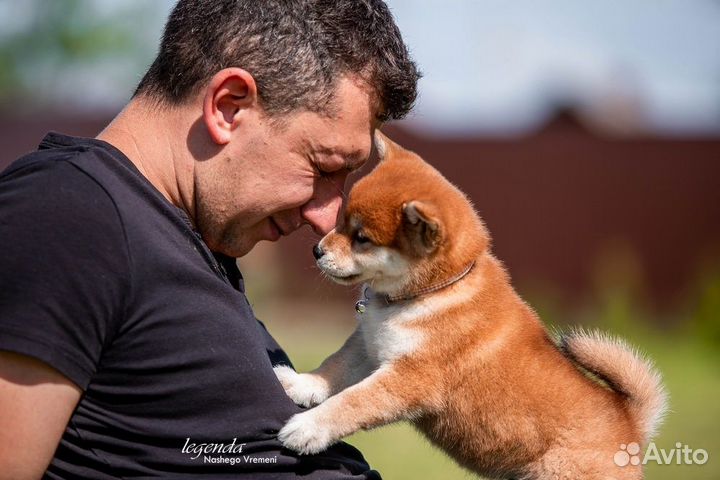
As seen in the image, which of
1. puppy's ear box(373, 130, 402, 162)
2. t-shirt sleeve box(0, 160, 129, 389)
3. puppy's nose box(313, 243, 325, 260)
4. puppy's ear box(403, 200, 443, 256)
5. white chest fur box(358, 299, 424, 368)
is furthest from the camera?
puppy's ear box(373, 130, 402, 162)

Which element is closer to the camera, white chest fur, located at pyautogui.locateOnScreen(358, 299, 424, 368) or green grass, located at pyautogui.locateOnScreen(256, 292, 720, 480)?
white chest fur, located at pyautogui.locateOnScreen(358, 299, 424, 368)

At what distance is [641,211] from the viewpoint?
43.1ft

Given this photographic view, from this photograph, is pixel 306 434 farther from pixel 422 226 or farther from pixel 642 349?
pixel 642 349

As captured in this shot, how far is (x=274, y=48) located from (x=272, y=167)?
0.90ft

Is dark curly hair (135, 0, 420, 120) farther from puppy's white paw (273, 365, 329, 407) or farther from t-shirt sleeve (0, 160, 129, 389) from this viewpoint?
puppy's white paw (273, 365, 329, 407)

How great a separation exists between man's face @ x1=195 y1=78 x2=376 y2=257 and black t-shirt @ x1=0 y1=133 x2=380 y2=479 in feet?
0.52

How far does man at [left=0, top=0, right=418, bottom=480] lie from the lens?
178 cm

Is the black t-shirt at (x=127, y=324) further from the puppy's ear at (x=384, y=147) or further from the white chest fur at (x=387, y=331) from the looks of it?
the puppy's ear at (x=384, y=147)

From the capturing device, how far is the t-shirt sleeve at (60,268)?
68.4 inches

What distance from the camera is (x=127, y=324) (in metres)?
1.88

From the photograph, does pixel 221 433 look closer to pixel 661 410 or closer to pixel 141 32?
pixel 661 410

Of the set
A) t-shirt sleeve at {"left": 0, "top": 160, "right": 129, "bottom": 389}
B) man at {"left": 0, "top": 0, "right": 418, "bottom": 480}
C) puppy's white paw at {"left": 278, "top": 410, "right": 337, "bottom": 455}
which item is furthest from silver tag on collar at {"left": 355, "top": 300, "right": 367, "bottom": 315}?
t-shirt sleeve at {"left": 0, "top": 160, "right": 129, "bottom": 389}

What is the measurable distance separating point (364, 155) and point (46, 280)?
939mm

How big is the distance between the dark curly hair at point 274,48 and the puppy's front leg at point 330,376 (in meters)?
0.86
